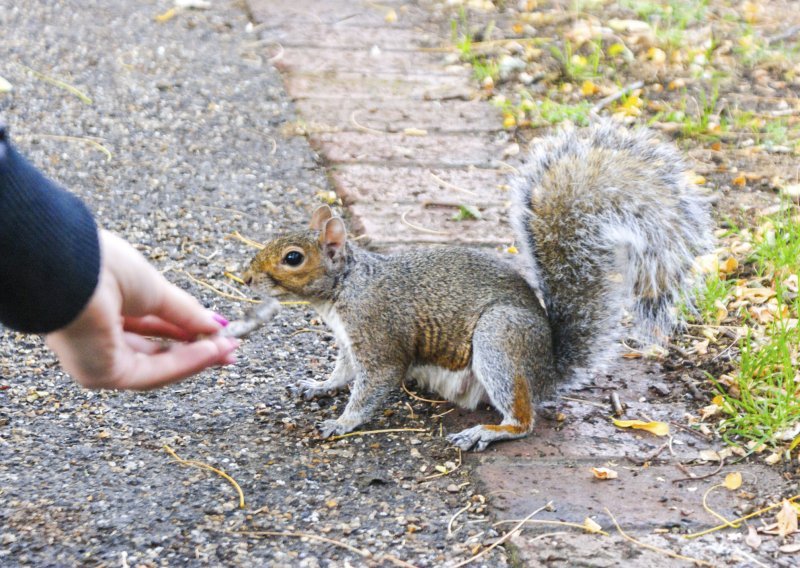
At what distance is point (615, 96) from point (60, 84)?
2122 mm

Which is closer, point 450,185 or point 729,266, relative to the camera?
point 729,266

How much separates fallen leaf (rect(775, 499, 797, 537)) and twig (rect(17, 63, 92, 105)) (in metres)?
2.91

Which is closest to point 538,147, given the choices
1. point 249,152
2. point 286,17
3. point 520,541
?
point 520,541

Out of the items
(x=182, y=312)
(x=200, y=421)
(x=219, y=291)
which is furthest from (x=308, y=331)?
(x=182, y=312)

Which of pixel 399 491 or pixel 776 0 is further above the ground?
pixel 776 0

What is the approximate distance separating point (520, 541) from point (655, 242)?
2.56ft

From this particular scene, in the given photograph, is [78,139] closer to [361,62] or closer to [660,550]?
[361,62]

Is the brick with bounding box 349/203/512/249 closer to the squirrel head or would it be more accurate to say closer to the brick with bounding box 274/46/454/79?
the squirrel head

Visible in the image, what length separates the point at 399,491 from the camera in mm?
2102

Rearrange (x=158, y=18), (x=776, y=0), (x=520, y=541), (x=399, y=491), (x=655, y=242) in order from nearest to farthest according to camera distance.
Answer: (x=520, y=541) < (x=399, y=491) < (x=655, y=242) < (x=158, y=18) < (x=776, y=0)

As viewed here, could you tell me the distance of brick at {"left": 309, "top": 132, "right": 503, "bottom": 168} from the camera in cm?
356

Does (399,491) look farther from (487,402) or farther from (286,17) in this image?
(286,17)

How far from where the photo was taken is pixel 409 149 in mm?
3633

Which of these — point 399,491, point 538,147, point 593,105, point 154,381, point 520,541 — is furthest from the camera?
point 593,105
